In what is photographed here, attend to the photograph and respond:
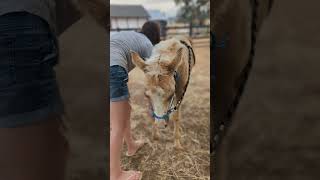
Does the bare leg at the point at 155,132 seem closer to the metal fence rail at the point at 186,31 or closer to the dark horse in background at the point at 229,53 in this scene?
the dark horse in background at the point at 229,53

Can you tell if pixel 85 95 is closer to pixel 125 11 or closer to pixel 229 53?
pixel 125 11

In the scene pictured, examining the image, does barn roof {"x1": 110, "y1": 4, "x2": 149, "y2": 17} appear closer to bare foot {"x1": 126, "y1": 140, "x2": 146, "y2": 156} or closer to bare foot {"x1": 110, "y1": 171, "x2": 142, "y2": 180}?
bare foot {"x1": 126, "y1": 140, "x2": 146, "y2": 156}

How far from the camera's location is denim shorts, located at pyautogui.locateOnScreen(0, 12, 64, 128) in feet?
5.52

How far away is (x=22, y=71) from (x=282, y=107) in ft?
4.43

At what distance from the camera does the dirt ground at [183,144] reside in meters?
2.10

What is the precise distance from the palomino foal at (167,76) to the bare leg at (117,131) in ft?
0.49

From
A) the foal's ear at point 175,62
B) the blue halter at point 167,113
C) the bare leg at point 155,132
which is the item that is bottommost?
the bare leg at point 155,132

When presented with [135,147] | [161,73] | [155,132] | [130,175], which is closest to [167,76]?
[161,73]

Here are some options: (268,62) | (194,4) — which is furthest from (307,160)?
(194,4)

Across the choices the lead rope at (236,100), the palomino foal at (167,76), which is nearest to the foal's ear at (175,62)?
the palomino foal at (167,76)

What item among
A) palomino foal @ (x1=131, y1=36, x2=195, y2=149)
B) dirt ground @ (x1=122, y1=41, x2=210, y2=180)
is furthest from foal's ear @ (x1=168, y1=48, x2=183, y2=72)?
dirt ground @ (x1=122, y1=41, x2=210, y2=180)

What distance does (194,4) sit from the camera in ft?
6.77

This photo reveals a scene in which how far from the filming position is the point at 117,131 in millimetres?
2086

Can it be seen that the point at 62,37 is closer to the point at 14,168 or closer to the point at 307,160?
the point at 14,168
